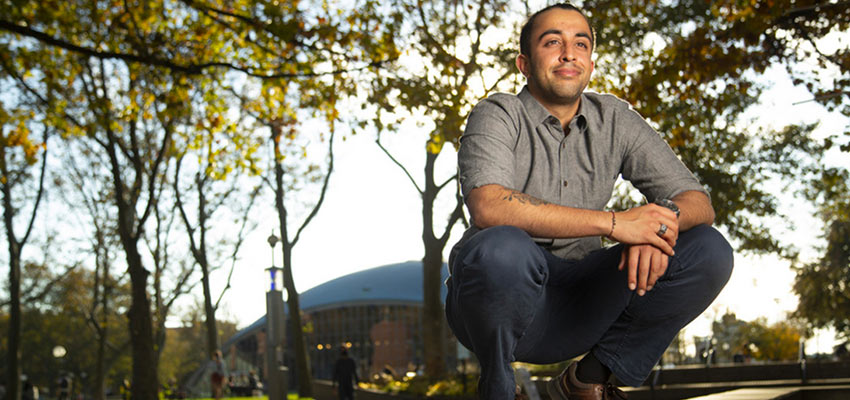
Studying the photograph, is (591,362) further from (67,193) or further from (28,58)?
(67,193)

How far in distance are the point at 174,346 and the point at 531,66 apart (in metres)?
83.1

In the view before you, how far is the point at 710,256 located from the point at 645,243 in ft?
0.69

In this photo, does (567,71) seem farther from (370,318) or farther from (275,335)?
(370,318)

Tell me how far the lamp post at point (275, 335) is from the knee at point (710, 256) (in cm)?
1740

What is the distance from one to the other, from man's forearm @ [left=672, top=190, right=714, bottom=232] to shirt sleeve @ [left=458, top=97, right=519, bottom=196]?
0.49m

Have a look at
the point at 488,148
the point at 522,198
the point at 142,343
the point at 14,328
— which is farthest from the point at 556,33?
the point at 14,328

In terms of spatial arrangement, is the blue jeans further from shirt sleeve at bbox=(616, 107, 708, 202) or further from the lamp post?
the lamp post

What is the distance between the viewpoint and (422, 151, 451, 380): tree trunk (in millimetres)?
19984

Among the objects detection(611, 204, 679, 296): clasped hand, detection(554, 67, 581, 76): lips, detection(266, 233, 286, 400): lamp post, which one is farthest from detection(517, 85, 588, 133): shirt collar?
detection(266, 233, 286, 400): lamp post

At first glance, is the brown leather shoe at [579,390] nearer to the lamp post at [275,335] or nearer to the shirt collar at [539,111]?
the shirt collar at [539,111]

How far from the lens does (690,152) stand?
1631cm

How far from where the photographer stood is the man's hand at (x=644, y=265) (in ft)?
7.21

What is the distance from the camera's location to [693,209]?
2.40m

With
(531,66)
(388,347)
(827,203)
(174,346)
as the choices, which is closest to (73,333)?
(174,346)
